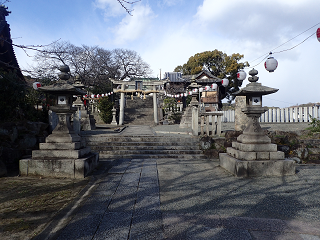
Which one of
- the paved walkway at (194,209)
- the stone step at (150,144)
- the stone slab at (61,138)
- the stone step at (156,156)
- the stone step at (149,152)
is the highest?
the stone slab at (61,138)

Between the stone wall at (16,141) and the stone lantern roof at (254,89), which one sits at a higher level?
the stone lantern roof at (254,89)

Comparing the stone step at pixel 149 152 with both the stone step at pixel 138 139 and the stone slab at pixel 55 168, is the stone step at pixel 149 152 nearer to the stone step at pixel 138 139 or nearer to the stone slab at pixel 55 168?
the stone step at pixel 138 139

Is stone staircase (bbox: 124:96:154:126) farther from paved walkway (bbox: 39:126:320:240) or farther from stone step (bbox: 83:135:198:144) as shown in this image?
paved walkway (bbox: 39:126:320:240)

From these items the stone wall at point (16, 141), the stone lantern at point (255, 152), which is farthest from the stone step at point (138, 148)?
the stone lantern at point (255, 152)

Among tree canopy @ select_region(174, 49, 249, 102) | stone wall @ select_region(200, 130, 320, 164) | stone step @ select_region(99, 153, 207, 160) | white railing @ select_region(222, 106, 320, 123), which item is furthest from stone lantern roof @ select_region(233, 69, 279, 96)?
tree canopy @ select_region(174, 49, 249, 102)

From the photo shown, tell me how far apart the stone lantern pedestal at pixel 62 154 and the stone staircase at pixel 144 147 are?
7.05ft

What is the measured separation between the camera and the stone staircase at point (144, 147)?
7.04 meters

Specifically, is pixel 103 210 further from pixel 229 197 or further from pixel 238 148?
pixel 238 148

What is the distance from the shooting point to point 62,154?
4.67m

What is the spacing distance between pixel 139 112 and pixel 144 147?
1611 cm

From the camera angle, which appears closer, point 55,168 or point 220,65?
point 55,168

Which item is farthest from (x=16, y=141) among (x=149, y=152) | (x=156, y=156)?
(x=156, y=156)

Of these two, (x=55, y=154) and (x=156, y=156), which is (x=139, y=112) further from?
(x=55, y=154)

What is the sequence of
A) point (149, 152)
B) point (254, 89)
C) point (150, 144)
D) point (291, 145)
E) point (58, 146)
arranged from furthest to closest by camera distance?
point (150, 144) < point (149, 152) < point (291, 145) < point (254, 89) < point (58, 146)
